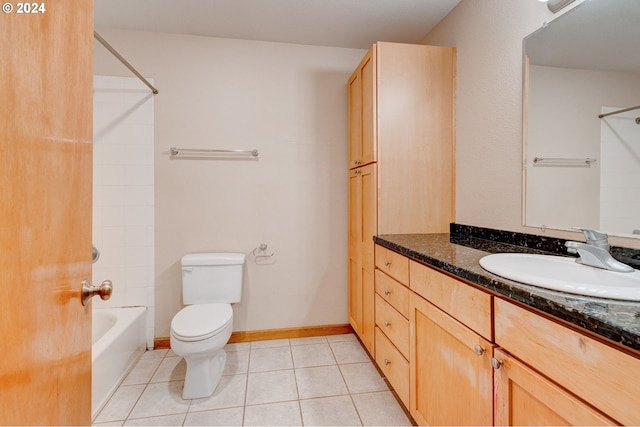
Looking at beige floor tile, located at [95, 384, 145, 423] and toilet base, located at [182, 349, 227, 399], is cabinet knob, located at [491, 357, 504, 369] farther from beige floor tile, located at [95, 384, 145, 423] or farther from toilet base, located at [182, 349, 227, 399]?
beige floor tile, located at [95, 384, 145, 423]

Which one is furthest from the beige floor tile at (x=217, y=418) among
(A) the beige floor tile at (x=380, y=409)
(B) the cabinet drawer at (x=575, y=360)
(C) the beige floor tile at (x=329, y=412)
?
(B) the cabinet drawer at (x=575, y=360)

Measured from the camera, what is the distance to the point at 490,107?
1648 millimetres

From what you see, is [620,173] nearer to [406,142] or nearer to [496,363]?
[496,363]

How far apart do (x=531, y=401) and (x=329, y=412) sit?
3.60 ft

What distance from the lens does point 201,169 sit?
7.52 feet

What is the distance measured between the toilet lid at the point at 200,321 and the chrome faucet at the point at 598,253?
1719mm

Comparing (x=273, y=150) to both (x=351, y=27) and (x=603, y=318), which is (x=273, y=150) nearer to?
(x=351, y=27)

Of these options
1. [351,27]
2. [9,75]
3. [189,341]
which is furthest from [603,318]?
[351,27]

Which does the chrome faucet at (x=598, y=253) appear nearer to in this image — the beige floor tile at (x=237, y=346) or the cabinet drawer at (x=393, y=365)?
the cabinet drawer at (x=393, y=365)

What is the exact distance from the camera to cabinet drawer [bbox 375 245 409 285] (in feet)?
4.72

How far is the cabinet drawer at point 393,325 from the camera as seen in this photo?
4.66 ft

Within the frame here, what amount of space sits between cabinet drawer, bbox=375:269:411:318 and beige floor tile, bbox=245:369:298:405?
0.78m

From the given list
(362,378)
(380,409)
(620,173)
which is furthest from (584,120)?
(362,378)

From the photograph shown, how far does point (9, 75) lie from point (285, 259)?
2048mm
